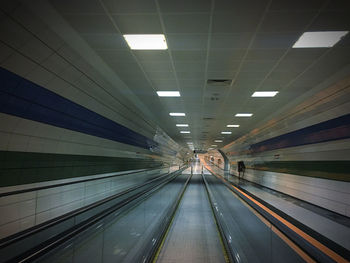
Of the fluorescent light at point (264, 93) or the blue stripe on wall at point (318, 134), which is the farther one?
the fluorescent light at point (264, 93)

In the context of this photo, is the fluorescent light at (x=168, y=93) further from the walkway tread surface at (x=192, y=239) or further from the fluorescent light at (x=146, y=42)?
the walkway tread surface at (x=192, y=239)

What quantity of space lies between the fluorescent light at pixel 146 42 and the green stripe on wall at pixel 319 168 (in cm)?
576

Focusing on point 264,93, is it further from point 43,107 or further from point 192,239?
point 43,107

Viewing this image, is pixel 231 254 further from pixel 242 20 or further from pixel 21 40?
pixel 21 40

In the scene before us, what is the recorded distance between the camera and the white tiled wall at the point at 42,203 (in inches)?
148

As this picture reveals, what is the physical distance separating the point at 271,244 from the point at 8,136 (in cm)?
441

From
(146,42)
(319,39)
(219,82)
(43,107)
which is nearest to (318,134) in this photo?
(219,82)

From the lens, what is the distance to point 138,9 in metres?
3.57

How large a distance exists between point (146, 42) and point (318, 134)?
20.7 feet

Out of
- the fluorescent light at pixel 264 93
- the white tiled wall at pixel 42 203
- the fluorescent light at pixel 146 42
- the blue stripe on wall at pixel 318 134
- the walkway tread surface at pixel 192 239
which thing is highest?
the fluorescent light at pixel 146 42

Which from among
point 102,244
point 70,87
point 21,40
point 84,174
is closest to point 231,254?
point 102,244

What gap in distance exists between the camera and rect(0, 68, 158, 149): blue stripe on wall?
3.34 meters

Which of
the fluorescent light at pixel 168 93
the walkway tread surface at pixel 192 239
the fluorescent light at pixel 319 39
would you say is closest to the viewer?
the fluorescent light at pixel 319 39

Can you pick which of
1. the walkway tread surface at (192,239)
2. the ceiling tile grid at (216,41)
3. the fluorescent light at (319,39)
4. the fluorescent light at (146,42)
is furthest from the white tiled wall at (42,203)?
the fluorescent light at (319,39)
